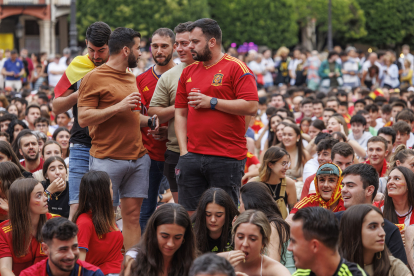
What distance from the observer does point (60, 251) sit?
418 centimetres

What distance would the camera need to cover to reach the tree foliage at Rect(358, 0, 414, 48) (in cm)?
4159

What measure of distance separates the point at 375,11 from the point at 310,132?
113 ft

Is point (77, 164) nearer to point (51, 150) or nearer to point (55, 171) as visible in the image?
point (55, 171)

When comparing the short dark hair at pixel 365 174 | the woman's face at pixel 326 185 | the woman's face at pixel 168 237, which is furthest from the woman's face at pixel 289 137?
the woman's face at pixel 168 237

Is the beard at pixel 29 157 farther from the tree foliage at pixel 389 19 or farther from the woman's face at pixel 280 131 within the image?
the tree foliage at pixel 389 19

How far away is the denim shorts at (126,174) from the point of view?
5488 millimetres

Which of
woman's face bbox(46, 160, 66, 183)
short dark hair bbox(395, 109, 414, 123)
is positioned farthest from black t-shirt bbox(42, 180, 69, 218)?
short dark hair bbox(395, 109, 414, 123)

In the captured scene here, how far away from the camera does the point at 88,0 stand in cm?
3231

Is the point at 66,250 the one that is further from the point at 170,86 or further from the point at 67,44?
the point at 67,44

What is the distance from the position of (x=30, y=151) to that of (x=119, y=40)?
3097 mm

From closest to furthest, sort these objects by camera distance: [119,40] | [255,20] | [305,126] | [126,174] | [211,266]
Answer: [211,266], [119,40], [126,174], [305,126], [255,20]

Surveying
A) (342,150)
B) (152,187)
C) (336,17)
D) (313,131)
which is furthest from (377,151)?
(336,17)

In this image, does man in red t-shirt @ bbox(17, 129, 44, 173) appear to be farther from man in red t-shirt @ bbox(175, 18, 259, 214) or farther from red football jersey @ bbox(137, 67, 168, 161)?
man in red t-shirt @ bbox(175, 18, 259, 214)

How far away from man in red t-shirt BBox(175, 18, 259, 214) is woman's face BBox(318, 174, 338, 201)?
1.14 metres
